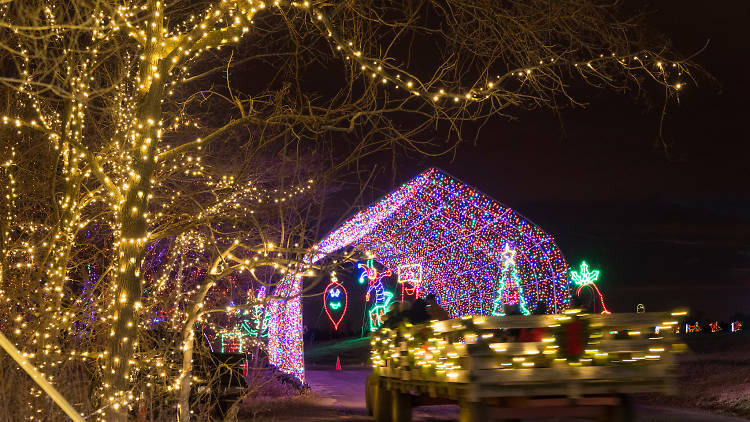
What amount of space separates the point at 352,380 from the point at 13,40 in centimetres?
2105

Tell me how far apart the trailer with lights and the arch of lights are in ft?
45.9

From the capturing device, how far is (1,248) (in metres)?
9.65

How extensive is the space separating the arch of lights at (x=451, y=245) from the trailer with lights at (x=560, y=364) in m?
14.0

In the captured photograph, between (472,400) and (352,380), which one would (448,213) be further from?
(472,400)

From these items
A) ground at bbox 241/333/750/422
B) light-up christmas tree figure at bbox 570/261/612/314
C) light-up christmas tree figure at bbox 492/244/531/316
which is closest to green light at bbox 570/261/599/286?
light-up christmas tree figure at bbox 570/261/612/314

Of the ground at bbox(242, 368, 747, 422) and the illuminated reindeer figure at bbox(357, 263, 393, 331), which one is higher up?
the illuminated reindeer figure at bbox(357, 263, 393, 331)

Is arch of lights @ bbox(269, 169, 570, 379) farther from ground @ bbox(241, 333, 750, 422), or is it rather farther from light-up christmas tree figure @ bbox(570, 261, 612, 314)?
light-up christmas tree figure @ bbox(570, 261, 612, 314)

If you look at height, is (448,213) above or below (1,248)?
above

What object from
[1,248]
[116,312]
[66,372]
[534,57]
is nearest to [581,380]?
[534,57]

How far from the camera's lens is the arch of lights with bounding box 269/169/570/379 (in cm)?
2273

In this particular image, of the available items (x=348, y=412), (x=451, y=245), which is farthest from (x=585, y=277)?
(x=348, y=412)

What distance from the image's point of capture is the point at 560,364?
26.0ft

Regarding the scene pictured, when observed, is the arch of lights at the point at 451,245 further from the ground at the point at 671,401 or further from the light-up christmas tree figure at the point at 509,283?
the ground at the point at 671,401

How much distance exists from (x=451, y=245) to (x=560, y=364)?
61.8 feet
